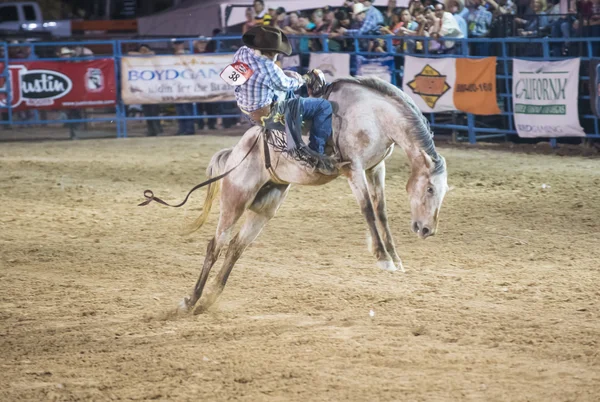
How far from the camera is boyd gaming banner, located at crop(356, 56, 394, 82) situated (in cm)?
1766

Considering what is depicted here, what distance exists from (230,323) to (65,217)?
4.92 metres

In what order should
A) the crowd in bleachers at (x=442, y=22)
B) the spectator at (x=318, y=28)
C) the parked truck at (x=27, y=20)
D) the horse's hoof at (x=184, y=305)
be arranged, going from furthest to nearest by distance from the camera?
1. the parked truck at (x=27, y=20)
2. the spectator at (x=318, y=28)
3. the crowd in bleachers at (x=442, y=22)
4. the horse's hoof at (x=184, y=305)

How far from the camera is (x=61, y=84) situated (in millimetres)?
18516

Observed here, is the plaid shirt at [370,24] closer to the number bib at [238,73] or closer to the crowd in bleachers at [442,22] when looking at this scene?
the crowd in bleachers at [442,22]

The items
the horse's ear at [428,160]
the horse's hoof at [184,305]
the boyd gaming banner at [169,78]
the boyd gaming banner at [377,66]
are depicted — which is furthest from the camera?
the boyd gaming banner at [169,78]

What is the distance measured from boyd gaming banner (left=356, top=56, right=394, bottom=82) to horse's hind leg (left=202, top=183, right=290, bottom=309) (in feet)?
36.2

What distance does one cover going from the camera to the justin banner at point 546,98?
14500 mm

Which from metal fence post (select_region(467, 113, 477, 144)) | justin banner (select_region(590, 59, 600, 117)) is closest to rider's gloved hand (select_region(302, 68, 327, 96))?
justin banner (select_region(590, 59, 600, 117))

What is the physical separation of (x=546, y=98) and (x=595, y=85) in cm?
92

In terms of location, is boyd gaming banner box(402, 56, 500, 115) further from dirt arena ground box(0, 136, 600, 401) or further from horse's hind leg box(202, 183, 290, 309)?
horse's hind leg box(202, 183, 290, 309)

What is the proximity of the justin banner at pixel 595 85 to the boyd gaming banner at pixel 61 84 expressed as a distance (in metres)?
9.60

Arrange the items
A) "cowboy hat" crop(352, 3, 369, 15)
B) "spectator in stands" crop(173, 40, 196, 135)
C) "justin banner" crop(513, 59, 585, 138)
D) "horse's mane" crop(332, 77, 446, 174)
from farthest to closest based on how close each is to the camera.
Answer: "spectator in stands" crop(173, 40, 196, 135)
"cowboy hat" crop(352, 3, 369, 15)
"justin banner" crop(513, 59, 585, 138)
"horse's mane" crop(332, 77, 446, 174)

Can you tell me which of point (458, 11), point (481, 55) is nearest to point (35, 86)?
point (458, 11)

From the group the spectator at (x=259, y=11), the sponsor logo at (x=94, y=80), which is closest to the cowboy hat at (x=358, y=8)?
the spectator at (x=259, y=11)
